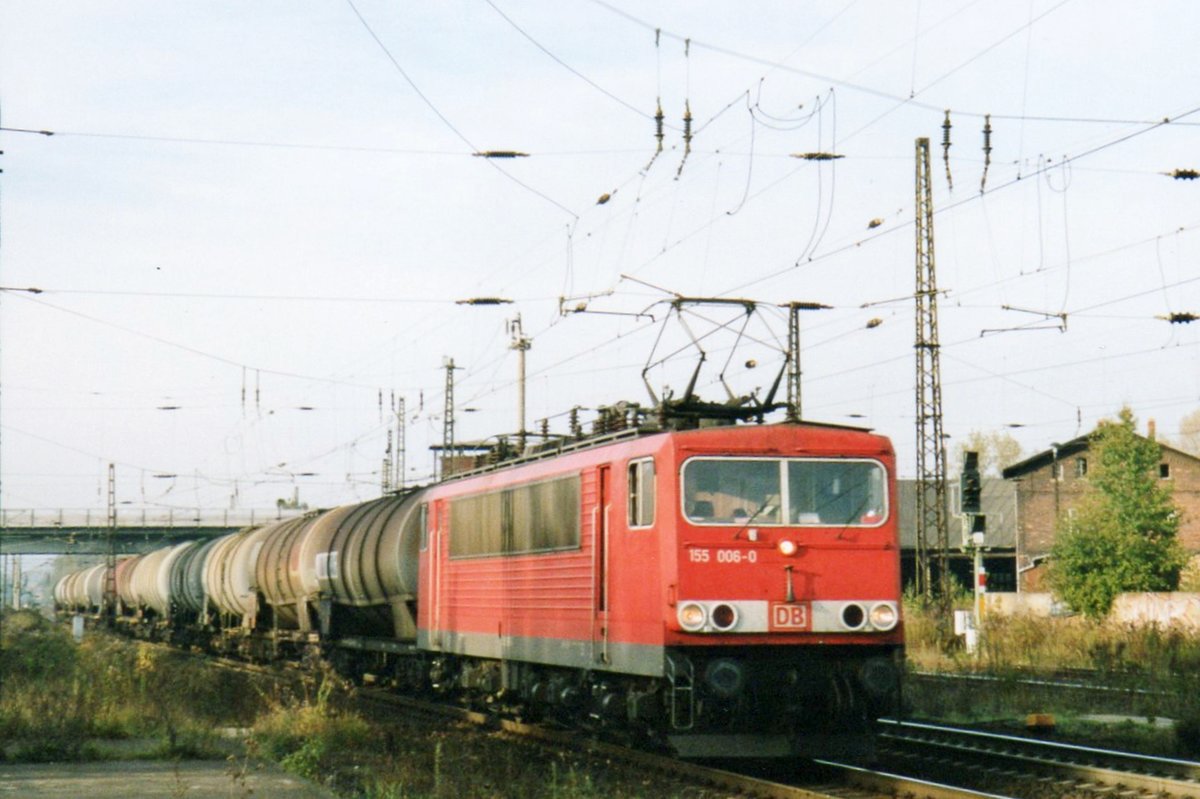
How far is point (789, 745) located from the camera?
13.7 metres

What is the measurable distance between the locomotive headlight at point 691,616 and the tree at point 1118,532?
3877cm

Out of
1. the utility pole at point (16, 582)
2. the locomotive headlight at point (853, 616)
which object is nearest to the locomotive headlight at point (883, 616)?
the locomotive headlight at point (853, 616)

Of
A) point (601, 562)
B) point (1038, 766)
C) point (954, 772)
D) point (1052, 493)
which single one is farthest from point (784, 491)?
point (1052, 493)

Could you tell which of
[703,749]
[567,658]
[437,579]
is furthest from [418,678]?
[703,749]

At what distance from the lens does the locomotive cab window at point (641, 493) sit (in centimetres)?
1425

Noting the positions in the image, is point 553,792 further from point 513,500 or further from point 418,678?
point 418,678

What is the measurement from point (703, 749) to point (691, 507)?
2163 mm

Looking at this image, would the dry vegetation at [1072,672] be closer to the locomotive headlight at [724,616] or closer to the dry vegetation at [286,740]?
the locomotive headlight at [724,616]

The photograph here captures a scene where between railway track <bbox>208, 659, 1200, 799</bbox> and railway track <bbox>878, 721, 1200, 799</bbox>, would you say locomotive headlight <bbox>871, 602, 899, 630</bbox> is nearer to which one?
railway track <bbox>878, 721, 1200, 799</bbox>

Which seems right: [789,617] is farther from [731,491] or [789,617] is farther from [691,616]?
[731,491]

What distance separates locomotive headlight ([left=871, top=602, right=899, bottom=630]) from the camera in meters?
14.2

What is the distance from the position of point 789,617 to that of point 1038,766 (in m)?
2.74

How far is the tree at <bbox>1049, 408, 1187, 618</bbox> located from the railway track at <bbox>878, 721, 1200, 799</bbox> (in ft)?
115

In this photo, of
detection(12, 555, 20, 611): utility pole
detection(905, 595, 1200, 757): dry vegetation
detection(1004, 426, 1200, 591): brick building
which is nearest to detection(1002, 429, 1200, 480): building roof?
detection(1004, 426, 1200, 591): brick building
